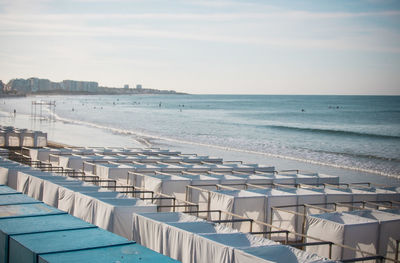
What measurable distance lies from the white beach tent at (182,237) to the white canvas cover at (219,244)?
0.17m

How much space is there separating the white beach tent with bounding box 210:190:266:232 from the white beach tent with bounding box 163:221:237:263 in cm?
416

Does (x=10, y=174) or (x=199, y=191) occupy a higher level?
(x=10, y=174)

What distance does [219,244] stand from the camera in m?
8.74

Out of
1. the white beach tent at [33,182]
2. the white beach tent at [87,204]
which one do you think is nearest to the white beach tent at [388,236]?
the white beach tent at [87,204]

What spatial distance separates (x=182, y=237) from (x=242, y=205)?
5.57 meters

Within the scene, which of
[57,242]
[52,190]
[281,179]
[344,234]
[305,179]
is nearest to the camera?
[57,242]

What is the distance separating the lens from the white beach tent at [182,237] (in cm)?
944

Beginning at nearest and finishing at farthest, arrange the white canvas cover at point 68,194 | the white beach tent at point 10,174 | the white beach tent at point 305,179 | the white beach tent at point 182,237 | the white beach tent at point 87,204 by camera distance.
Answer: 1. the white beach tent at point 182,237
2. the white beach tent at point 87,204
3. the white canvas cover at point 68,194
4. the white beach tent at point 10,174
5. the white beach tent at point 305,179

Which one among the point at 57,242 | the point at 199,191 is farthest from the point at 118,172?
the point at 57,242

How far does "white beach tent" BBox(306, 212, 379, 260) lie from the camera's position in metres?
11.8

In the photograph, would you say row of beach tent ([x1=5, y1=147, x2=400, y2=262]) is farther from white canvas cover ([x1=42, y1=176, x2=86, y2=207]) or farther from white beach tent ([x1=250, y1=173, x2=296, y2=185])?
white canvas cover ([x1=42, y1=176, x2=86, y2=207])

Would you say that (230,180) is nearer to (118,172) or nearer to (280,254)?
(118,172)

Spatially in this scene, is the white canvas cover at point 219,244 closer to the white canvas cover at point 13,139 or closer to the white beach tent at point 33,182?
the white beach tent at point 33,182

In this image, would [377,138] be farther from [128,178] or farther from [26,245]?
[26,245]
